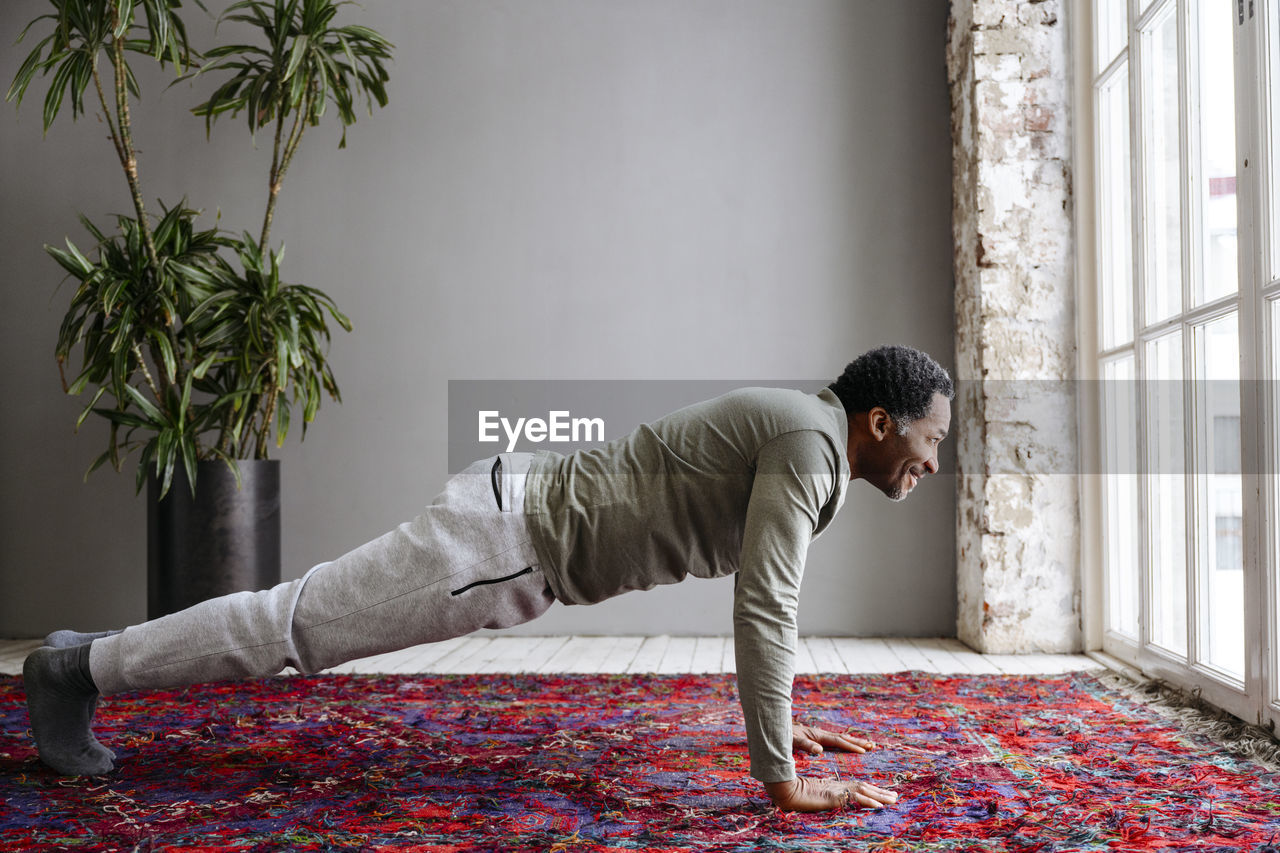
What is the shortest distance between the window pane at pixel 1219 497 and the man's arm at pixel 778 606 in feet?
4.32

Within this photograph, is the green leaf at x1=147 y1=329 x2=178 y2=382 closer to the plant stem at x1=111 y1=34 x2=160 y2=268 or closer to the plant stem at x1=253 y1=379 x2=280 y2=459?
the plant stem at x1=111 y1=34 x2=160 y2=268

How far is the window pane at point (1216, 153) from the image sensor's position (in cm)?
234

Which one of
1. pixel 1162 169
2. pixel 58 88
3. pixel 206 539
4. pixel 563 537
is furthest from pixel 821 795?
pixel 58 88

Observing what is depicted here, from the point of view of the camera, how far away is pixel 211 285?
3.17m

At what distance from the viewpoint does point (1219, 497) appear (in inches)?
94.6

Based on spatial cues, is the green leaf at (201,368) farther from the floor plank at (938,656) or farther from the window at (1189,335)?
the window at (1189,335)

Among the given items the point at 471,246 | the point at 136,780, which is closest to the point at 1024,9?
the point at 471,246

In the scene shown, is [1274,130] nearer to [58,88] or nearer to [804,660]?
[804,660]

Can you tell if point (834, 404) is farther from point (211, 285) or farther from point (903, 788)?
point (211, 285)

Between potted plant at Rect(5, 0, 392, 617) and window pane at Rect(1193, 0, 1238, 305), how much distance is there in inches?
103

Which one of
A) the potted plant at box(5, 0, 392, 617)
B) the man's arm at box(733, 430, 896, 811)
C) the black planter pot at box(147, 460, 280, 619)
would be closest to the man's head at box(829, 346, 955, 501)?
the man's arm at box(733, 430, 896, 811)

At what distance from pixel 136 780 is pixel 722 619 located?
2.24 meters

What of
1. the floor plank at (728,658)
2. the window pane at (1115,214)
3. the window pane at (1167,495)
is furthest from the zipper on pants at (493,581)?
the window pane at (1115,214)

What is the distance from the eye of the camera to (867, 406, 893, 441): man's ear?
1691 millimetres
